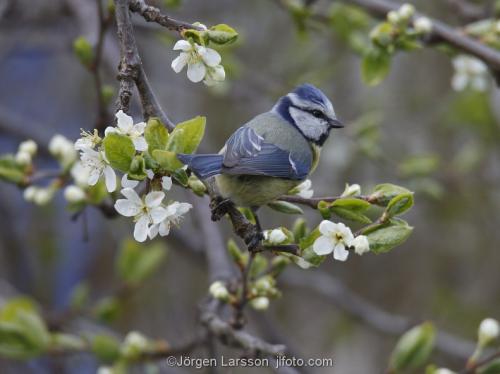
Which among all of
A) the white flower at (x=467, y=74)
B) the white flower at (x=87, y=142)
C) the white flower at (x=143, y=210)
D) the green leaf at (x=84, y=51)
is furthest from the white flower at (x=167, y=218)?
the white flower at (x=467, y=74)

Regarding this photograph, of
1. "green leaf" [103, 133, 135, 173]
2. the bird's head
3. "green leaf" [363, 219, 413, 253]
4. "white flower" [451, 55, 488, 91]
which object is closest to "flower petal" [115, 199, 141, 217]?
"green leaf" [103, 133, 135, 173]

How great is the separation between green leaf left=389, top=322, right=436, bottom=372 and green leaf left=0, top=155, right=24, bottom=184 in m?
1.37

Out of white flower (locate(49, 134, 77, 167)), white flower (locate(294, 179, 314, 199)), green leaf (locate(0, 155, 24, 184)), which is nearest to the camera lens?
white flower (locate(294, 179, 314, 199))

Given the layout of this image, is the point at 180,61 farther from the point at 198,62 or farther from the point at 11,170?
the point at 11,170

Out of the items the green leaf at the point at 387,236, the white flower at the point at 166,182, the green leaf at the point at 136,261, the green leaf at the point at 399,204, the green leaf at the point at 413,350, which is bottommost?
the green leaf at the point at 136,261

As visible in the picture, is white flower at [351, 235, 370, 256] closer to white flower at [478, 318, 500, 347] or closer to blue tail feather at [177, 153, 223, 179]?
blue tail feather at [177, 153, 223, 179]

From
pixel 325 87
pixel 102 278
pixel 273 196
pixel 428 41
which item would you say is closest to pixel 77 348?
pixel 273 196

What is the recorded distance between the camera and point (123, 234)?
451 centimetres

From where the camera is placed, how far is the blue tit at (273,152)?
2115mm

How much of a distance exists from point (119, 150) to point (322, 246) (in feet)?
1.71

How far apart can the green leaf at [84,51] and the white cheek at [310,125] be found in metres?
0.81

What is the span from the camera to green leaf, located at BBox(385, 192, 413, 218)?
167 centimetres

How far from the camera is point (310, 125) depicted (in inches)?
106

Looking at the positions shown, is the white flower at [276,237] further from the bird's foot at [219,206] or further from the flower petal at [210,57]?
the flower petal at [210,57]
